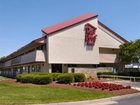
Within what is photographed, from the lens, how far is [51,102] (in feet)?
55.8

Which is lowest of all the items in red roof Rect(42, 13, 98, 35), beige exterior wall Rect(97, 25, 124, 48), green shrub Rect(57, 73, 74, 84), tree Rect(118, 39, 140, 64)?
green shrub Rect(57, 73, 74, 84)

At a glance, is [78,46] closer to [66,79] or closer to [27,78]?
[27,78]

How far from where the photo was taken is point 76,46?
42000mm

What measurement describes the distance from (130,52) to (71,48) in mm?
8788

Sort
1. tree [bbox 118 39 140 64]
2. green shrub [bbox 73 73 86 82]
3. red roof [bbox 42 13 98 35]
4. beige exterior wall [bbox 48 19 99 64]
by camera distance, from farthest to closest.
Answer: tree [bbox 118 39 140 64] < red roof [bbox 42 13 98 35] < beige exterior wall [bbox 48 19 99 64] < green shrub [bbox 73 73 86 82]

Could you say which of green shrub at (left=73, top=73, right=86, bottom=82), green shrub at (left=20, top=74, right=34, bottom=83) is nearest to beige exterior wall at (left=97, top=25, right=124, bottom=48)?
green shrub at (left=73, top=73, right=86, bottom=82)

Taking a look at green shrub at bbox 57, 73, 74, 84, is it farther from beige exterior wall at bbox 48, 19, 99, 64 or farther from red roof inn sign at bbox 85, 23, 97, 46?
red roof inn sign at bbox 85, 23, 97, 46

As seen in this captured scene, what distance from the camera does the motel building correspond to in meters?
40.1

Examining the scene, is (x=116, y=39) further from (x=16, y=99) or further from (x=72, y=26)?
(x=16, y=99)

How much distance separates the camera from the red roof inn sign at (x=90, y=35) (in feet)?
141

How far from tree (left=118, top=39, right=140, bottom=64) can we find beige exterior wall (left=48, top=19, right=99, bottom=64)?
4.18m

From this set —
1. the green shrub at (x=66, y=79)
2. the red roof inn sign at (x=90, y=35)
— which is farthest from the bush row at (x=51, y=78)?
the red roof inn sign at (x=90, y=35)

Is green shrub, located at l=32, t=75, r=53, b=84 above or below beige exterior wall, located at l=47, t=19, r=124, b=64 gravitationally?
below

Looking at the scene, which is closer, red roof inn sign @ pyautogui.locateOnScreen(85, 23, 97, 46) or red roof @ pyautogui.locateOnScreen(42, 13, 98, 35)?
red roof @ pyautogui.locateOnScreen(42, 13, 98, 35)
